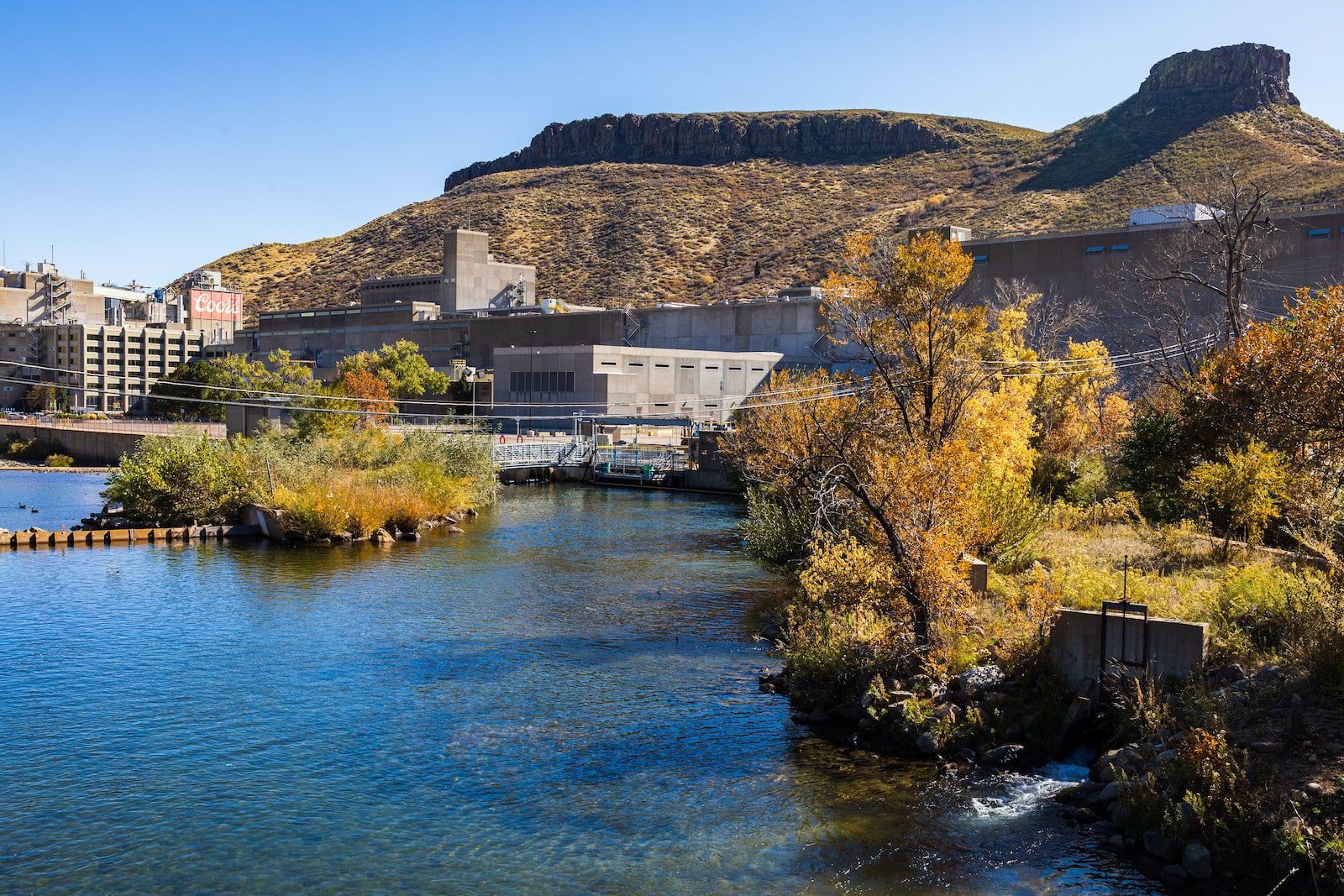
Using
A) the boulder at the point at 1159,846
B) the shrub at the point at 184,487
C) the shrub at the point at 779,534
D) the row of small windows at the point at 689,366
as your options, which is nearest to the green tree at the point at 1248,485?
the shrub at the point at 779,534

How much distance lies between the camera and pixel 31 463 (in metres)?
67.6

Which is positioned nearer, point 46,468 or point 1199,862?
point 1199,862

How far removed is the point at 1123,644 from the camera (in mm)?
15305

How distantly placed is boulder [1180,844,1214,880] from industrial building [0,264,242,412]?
110m

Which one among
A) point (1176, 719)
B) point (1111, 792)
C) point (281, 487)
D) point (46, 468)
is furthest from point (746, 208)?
point (1111, 792)

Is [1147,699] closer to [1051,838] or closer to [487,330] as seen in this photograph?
[1051,838]

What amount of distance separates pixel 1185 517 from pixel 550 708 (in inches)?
597

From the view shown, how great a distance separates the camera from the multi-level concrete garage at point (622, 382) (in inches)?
2800

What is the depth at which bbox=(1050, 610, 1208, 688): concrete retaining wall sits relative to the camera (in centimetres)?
1486

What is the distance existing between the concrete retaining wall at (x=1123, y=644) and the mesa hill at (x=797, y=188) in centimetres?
6940

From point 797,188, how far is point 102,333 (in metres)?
84.1

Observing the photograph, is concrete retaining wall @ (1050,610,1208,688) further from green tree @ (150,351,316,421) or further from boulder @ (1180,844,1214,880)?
green tree @ (150,351,316,421)

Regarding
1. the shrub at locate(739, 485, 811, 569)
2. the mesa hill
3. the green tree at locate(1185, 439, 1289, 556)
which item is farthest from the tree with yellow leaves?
the mesa hill

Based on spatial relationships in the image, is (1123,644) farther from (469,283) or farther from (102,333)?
(102,333)
